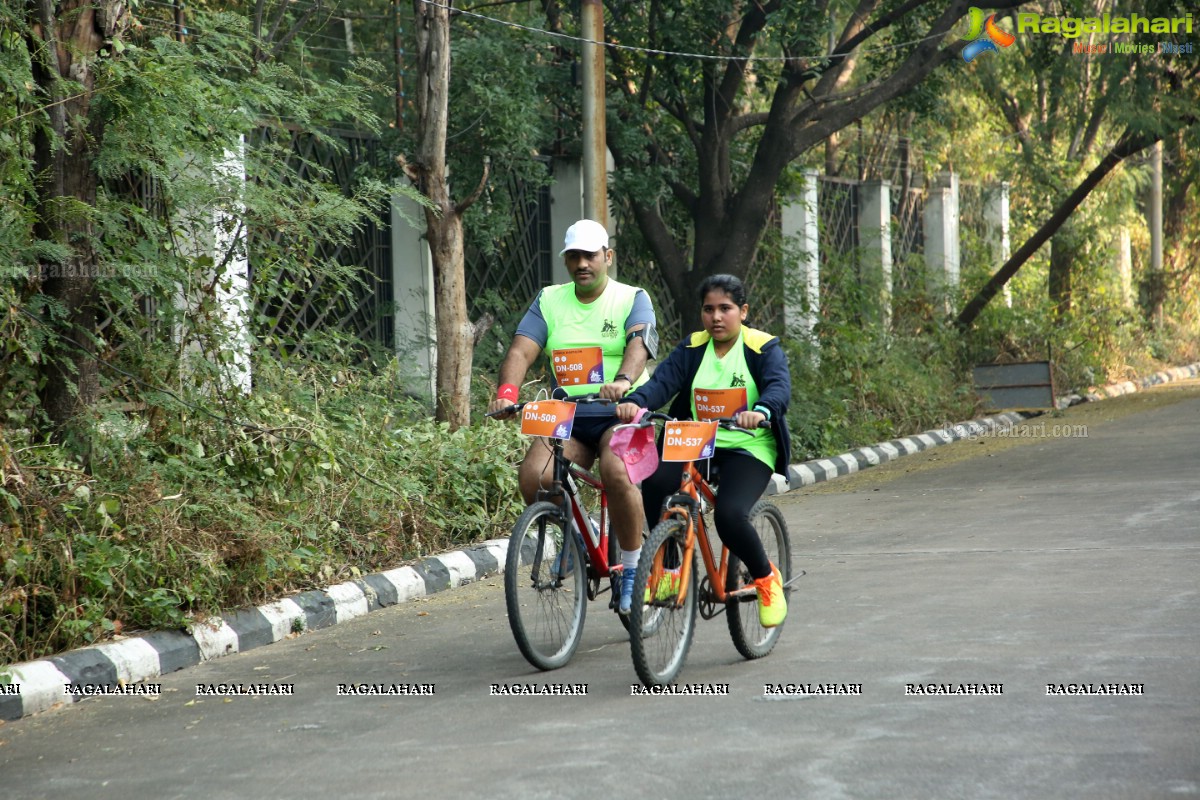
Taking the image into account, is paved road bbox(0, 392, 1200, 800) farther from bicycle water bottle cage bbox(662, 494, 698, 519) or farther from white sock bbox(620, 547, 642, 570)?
bicycle water bottle cage bbox(662, 494, 698, 519)

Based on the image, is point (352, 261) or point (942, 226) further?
point (942, 226)

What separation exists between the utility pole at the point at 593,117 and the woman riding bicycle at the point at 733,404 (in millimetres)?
5695

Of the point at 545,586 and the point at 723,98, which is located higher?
the point at 723,98

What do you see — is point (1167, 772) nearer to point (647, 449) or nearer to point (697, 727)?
point (697, 727)

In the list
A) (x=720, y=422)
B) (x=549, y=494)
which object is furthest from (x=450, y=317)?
(x=720, y=422)

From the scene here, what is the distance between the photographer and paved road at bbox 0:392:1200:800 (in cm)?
432

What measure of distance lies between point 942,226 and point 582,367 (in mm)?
17002

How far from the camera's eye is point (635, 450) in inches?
243

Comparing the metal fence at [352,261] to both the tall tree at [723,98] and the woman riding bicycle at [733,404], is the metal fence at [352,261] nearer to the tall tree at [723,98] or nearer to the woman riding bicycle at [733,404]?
the tall tree at [723,98]

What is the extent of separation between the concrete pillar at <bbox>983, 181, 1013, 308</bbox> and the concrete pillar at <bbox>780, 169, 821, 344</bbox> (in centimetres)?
646

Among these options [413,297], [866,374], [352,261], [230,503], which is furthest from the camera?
[866,374]

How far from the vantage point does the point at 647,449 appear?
624 cm

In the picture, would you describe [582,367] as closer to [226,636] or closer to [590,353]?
[590,353]

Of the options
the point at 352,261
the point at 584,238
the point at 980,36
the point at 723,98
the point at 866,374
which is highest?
the point at 980,36
